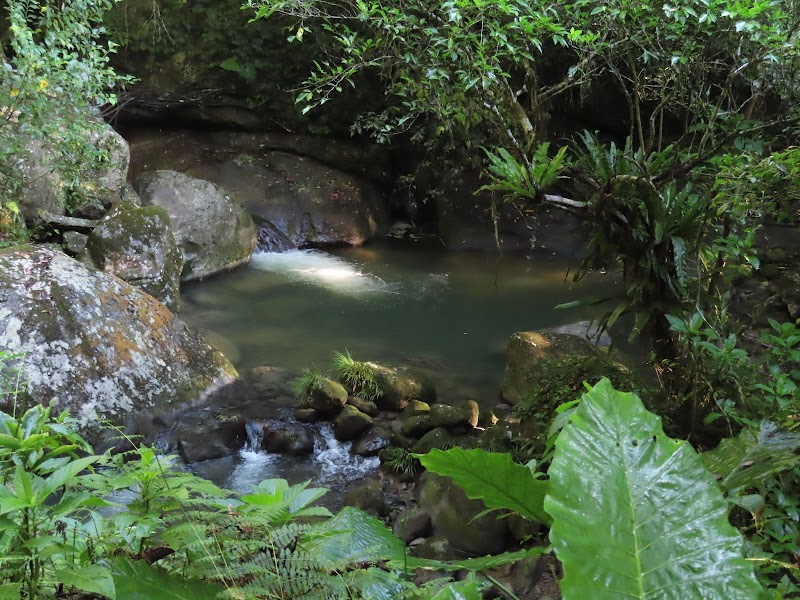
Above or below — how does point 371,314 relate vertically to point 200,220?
below

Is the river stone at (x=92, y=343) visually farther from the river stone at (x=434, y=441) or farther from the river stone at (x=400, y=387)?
the river stone at (x=434, y=441)

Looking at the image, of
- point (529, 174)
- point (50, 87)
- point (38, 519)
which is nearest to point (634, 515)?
point (38, 519)

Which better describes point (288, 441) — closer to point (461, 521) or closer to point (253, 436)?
point (253, 436)

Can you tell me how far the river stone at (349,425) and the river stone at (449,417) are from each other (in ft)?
2.14

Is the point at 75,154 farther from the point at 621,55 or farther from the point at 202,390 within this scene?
the point at 621,55

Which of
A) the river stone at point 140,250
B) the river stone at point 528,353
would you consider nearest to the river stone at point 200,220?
the river stone at point 140,250

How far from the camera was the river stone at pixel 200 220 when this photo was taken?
30.2 feet

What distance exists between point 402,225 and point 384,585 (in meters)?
12.2

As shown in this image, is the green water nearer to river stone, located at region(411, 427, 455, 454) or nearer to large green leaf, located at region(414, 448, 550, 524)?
river stone, located at region(411, 427, 455, 454)

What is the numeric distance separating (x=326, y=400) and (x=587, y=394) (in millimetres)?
4850

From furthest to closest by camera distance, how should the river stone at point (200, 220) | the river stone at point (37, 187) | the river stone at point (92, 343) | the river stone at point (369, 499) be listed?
1. the river stone at point (200, 220)
2. the river stone at point (37, 187)
3. the river stone at point (92, 343)
4. the river stone at point (369, 499)

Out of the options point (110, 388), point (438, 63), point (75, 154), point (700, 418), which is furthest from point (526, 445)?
point (75, 154)

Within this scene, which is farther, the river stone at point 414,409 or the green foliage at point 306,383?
the green foliage at point 306,383

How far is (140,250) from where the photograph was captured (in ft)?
23.9
